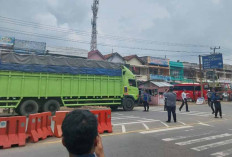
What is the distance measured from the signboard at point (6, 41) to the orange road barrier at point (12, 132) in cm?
2374

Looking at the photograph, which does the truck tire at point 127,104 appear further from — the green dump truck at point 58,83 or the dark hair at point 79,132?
the dark hair at point 79,132

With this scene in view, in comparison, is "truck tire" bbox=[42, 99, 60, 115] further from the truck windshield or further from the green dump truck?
the truck windshield

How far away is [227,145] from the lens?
585 centimetres

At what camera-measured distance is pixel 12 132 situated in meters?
5.71

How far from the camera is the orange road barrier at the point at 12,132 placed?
216 inches

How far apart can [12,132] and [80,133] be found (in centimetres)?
502

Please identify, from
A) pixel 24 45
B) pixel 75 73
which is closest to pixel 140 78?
pixel 24 45

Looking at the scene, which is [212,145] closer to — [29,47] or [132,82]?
[132,82]

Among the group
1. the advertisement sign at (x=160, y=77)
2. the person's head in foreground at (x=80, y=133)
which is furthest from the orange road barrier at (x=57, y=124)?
the advertisement sign at (x=160, y=77)

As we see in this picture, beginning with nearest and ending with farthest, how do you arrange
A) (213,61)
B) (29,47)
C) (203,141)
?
(203,141), (29,47), (213,61)

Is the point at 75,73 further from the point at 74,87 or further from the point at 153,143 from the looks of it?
the point at 153,143

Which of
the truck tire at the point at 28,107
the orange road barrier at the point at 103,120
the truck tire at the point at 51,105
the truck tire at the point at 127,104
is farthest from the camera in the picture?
the truck tire at the point at 127,104

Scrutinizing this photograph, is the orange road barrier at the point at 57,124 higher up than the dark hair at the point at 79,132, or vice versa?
the dark hair at the point at 79,132

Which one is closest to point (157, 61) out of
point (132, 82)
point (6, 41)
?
point (132, 82)
